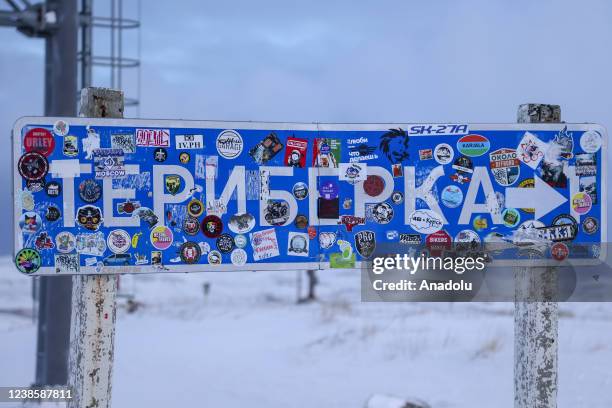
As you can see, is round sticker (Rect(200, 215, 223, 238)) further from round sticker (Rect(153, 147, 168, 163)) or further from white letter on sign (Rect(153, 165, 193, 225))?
round sticker (Rect(153, 147, 168, 163))

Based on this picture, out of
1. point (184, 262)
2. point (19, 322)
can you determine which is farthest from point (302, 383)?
point (19, 322)

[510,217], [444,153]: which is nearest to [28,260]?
[444,153]

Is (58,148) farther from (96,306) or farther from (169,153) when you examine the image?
(96,306)

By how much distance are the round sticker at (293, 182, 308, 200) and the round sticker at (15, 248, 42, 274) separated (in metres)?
1.52

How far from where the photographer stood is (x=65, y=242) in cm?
337

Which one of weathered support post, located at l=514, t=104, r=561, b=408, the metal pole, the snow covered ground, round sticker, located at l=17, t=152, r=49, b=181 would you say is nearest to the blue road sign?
round sticker, located at l=17, t=152, r=49, b=181

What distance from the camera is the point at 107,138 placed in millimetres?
3424

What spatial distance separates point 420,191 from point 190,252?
1.47 metres

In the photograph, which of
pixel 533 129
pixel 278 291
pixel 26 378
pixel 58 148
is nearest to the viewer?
pixel 58 148

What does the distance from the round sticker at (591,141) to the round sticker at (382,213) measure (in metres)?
1.31

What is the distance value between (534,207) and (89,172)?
9.00 ft

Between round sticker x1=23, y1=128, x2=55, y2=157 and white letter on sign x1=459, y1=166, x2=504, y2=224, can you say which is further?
white letter on sign x1=459, y1=166, x2=504, y2=224

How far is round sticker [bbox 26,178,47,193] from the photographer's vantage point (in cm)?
331

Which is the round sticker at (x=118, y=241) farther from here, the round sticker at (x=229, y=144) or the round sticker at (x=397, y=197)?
the round sticker at (x=397, y=197)
